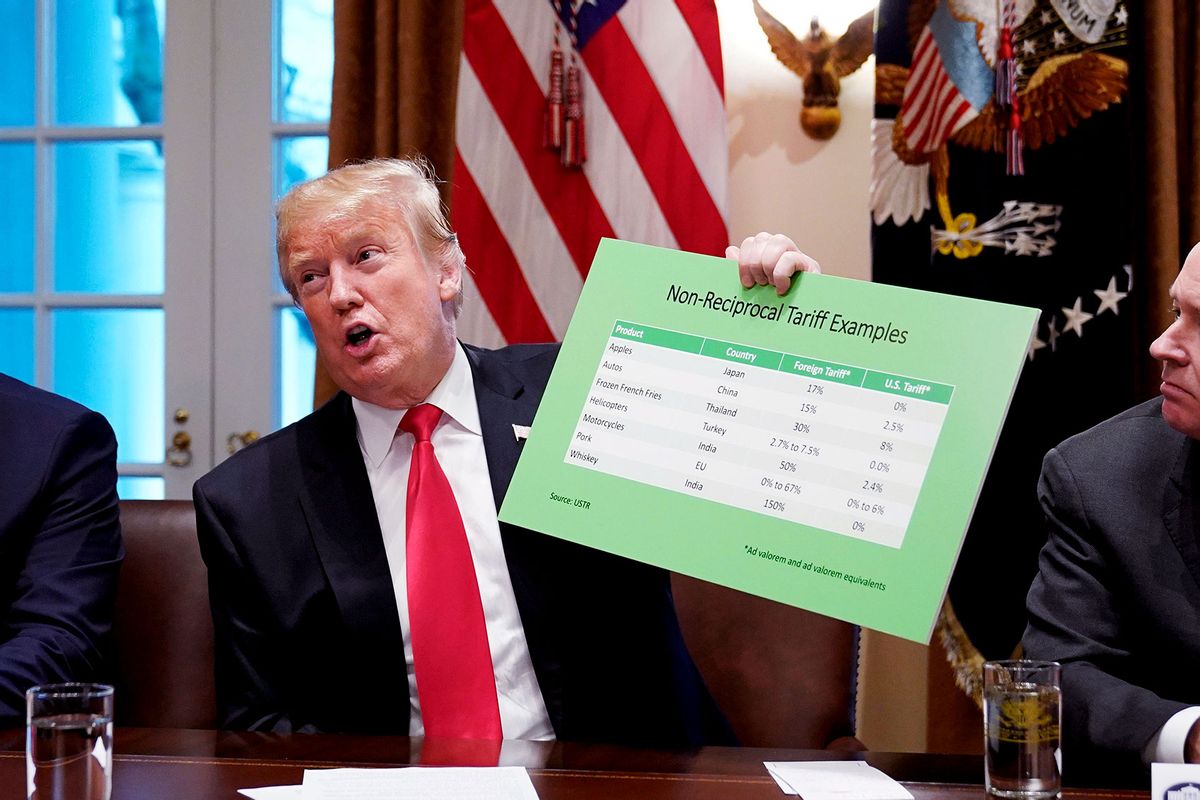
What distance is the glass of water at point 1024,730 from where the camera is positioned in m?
1.14

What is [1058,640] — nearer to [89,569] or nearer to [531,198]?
[89,569]

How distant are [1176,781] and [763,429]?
599 mm

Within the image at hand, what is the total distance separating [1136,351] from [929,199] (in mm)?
591

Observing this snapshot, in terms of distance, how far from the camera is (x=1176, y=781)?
3.68ft

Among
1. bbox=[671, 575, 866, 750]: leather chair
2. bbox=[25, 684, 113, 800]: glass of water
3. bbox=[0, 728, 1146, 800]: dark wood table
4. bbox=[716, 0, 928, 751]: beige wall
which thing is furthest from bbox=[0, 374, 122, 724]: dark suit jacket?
bbox=[716, 0, 928, 751]: beige wall

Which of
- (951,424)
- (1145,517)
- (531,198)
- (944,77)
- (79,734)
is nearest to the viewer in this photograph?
(79,734)

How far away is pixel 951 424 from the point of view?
139 centimetres

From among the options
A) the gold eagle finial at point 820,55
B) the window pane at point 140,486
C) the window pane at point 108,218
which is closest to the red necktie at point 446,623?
the gold eagle finial at point 820,55

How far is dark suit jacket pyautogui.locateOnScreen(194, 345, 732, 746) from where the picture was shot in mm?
1778

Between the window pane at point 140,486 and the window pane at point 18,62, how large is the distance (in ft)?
3.63

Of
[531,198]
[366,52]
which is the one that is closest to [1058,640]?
[531,198]

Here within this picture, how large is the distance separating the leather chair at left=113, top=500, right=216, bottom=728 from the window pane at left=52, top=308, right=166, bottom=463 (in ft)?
4.82

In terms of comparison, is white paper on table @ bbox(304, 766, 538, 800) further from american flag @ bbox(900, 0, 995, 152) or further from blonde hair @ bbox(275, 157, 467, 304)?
american flag @ bbox(900, 0, 995, 152)

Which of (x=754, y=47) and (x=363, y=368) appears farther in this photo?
(x=754, y=47)
